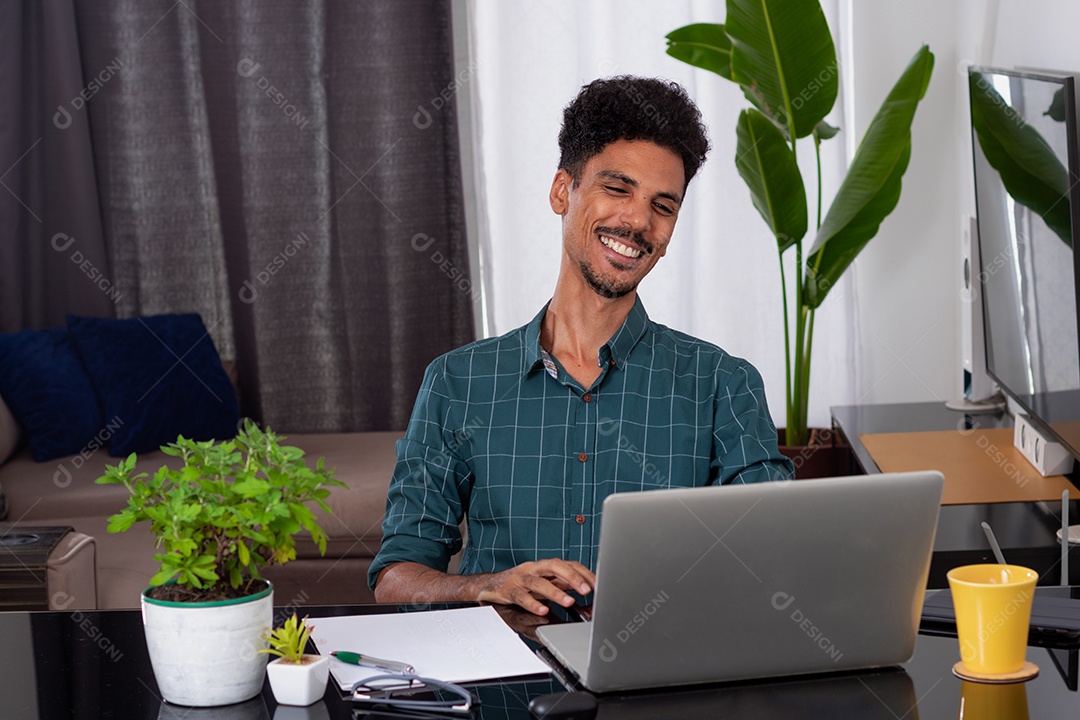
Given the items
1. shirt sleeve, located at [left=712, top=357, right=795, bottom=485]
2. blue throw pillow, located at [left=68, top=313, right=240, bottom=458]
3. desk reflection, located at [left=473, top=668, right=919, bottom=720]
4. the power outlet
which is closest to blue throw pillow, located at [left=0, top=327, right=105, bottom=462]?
blue throw pillow, located at [left=68, top=313, right=240, bottom=458]

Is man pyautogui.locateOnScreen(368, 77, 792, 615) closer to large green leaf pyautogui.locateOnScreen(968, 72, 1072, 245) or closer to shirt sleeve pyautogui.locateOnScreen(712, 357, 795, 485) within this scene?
shirt sleeve pyautogui.locateOnScreen(712, 357, 795, 485)

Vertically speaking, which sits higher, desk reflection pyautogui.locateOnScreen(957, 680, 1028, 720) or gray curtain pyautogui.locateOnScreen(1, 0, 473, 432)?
gray curtain pyautogui.locateOnScreen(1, 0, 473, 432)

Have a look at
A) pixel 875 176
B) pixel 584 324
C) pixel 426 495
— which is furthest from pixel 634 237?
pixel 875 176

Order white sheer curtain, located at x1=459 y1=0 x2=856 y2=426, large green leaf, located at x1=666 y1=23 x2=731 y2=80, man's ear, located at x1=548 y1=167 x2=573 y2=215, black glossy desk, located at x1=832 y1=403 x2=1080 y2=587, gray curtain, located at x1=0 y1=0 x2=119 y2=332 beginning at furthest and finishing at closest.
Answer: gray curtain, located at x1=0 y1=0 x2=119 y2=332
white sheer curtain, located at x1=459 y1=0 x2=856 y2=426
large green leaf, located at x1=666 y1=23 x2=731 y2=80
black glossy desk, located at x1=832 y1=403 x2=1080 y2=587
man's ear, located at x1=548 y1=167 x2=573 y2=215

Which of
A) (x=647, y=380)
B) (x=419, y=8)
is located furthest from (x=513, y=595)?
(x=419, y=8)

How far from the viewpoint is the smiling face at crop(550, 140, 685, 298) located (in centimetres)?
178

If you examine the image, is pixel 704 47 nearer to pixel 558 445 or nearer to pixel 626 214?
pixel 626 214

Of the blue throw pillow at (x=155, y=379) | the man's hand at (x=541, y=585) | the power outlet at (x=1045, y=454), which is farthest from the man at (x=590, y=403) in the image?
the blue throw pillow at (x=155, y=379)

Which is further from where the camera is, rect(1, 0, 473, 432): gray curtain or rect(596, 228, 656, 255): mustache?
rect(1, 0, 473, 432): gray curtain

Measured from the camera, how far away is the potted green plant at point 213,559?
1.11 metres

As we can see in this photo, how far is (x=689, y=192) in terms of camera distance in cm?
376

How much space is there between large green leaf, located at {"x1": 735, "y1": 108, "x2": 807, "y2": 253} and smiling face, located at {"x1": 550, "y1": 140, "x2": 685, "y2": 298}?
142 cm

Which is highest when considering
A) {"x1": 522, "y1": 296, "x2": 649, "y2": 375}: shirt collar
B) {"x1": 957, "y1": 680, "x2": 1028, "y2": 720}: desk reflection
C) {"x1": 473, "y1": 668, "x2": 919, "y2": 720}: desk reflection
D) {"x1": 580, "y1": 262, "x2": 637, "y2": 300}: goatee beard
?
{"x1": 580, "y1": 262, "x2": 637, "y2": 300}: goatee beard

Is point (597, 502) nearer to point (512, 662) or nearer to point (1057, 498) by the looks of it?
point (512, 662)
